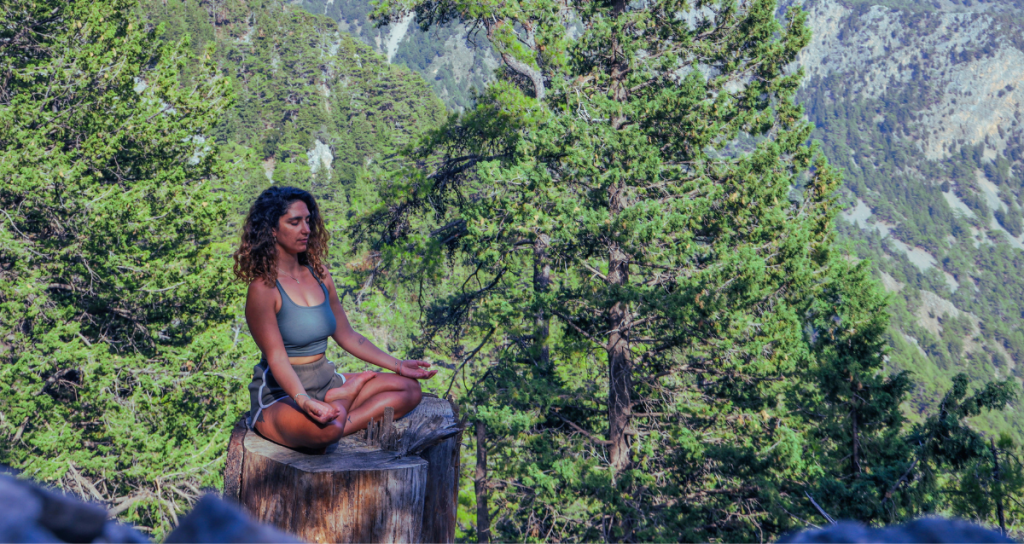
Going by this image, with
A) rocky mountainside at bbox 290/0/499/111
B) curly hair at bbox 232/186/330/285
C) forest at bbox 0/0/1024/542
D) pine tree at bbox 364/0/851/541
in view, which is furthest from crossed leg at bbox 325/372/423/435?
rocky mountainside at bbox 290/0/499/111

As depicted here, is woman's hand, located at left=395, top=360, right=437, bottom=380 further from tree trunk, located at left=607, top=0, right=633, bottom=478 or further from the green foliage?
the green foliage

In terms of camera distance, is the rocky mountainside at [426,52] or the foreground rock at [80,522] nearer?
the foreground rock at [80,522]

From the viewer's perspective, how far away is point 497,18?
34.6ft

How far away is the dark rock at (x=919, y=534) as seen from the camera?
0.65 metres

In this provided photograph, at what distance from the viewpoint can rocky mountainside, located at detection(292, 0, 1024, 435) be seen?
118312 millimetres

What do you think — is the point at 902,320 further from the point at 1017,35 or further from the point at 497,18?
the point at 1017,35

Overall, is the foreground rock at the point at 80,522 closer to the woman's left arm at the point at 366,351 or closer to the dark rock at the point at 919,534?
the dark rock at the point at 919,534

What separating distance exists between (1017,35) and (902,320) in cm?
14687

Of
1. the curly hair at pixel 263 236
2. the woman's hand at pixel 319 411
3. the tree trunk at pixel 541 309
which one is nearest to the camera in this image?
the woman's hand at pixel 319 411

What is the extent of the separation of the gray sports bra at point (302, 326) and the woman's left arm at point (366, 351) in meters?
0.16

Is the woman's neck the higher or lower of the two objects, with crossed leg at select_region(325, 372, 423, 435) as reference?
higher

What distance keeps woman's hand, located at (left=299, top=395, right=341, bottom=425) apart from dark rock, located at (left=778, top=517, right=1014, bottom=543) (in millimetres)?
1850

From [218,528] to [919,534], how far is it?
2.28ft

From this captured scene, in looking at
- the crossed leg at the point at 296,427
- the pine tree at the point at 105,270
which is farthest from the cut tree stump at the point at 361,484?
the pine tree at the point at 105,270
